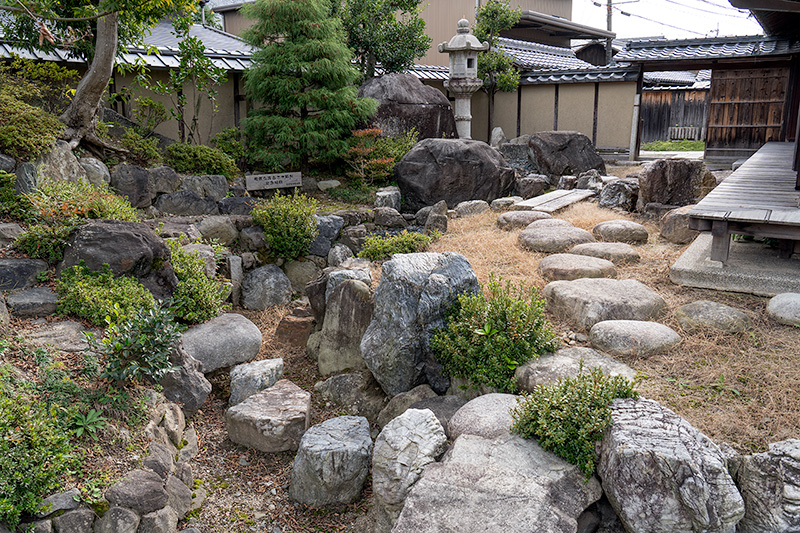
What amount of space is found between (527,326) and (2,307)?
5348mm

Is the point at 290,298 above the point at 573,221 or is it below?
below

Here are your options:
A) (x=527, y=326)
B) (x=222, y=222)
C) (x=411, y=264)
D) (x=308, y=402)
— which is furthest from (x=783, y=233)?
(x=222, y=222)

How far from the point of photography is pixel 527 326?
19.5 feet

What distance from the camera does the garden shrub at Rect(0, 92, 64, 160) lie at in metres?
8.14

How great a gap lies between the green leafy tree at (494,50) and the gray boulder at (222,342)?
597 inches

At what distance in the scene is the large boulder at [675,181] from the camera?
11.0 meters

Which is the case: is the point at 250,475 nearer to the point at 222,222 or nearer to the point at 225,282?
the point at 225,282

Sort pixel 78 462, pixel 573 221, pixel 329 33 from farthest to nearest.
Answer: pixel 329 33
pixel 573 221
pixel 78 462

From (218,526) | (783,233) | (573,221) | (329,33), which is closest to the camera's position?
(218,526)

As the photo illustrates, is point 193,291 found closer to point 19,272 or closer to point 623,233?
point 19,272

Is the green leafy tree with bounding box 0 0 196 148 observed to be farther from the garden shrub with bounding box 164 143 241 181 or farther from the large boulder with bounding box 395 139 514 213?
the large boulder with bounding box 395 139 514 213

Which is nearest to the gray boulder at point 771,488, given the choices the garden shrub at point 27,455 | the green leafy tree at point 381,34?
the garden shrub at point 27,455

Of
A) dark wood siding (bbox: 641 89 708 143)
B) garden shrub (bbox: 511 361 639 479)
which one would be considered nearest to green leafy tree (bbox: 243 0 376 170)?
garden shrub (bbox: 511 361 639 479)

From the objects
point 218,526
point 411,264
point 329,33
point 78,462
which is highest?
point 329,33
